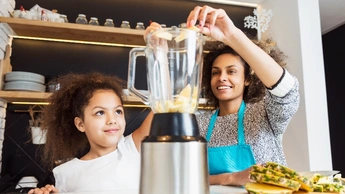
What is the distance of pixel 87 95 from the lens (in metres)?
1.03

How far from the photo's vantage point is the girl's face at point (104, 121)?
0.93 metres

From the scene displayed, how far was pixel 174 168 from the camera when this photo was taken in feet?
1.39

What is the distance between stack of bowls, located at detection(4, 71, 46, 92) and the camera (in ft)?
5.14

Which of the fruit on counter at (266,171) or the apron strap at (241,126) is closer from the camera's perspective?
the fruit on counter at (266,171)

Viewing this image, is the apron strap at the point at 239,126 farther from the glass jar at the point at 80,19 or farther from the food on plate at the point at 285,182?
the glass jar at the point at 80,19

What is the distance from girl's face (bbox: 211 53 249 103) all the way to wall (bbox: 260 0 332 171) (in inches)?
34.7

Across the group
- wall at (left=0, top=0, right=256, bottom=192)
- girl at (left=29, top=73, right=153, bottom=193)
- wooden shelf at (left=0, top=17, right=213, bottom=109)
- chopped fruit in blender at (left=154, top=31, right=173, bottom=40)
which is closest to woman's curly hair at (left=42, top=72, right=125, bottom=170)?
girl at (left=29, top=73, right=153, bottom=193)

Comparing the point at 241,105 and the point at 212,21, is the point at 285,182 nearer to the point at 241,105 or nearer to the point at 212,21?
the point at 212,21

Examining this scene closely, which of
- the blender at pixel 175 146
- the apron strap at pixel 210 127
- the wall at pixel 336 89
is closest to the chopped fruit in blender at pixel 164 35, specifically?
the blender at pixel 175 146

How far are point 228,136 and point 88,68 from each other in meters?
1.26

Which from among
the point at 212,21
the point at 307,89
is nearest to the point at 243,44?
the point at 212,21

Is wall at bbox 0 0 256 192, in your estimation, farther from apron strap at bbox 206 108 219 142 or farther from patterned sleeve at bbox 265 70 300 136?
patterned sleeve at bbox 265 70 300 136

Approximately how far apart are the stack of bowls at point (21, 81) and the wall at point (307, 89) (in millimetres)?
1503

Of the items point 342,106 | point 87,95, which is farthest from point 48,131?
point 342,106
